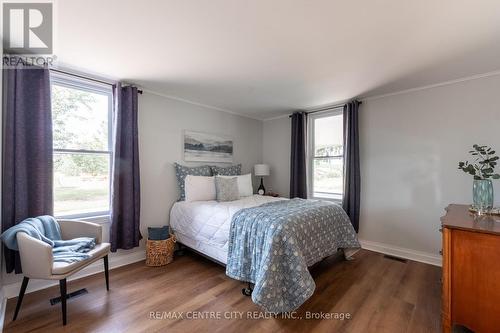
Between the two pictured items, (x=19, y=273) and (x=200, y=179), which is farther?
(x=200, y=179)

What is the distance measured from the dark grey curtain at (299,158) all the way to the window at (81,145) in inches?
118

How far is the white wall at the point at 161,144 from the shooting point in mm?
3176

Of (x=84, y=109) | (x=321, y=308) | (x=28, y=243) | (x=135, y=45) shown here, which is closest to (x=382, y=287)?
(x=321, y=308)

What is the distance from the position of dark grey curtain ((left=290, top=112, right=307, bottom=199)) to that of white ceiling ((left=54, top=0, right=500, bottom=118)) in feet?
3.76

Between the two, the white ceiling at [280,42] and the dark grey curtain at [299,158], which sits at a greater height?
the white ceiling at [280,42]

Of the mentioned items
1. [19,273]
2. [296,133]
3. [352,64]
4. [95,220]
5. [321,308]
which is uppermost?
[352,64]

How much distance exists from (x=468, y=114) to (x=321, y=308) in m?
2.94

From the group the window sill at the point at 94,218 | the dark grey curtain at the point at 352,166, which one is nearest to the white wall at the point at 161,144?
the window sill at the point at 94,218

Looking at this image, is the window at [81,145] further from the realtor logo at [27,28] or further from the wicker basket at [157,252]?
the wicker basket at [157,252]

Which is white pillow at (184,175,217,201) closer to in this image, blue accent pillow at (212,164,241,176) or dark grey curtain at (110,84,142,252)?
blue accent pillow at (212,164,241,176)

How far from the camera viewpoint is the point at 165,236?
3096 mm

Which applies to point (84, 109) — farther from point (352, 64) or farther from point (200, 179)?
point (352, 64)

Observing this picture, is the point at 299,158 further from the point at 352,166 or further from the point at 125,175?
the point at 125,175

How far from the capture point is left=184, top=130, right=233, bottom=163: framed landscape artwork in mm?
3676
